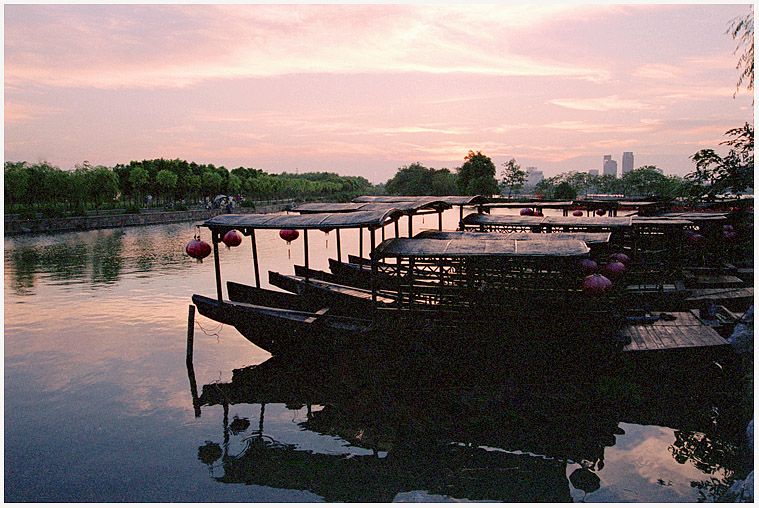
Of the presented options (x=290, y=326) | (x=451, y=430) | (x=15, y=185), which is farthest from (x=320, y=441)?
(x=15, y=185)

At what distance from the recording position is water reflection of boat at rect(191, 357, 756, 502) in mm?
7762

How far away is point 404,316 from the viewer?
33.1ft

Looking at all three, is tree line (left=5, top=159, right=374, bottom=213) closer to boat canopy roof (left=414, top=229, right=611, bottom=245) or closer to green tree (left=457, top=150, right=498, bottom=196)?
green tree (left=457, top=150, right=498, bottom=196)

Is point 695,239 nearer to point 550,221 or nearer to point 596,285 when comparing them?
point 550,221

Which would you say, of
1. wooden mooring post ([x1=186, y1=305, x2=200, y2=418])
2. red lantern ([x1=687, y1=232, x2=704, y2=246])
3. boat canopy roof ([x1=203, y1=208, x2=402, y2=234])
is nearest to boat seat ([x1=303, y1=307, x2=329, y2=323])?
boat canopy roof ([x1=203, y1=208, x2=402, y2=234])

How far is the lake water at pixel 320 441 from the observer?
7668 millimetres

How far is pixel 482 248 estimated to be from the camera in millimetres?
9828

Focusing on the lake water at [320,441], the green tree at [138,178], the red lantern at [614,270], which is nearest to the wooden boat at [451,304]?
the red lantern at [614,270]

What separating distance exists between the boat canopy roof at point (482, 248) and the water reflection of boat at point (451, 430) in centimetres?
222

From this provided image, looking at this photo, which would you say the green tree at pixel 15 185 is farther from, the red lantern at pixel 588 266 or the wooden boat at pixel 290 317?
the red lantern at pixel 588 266

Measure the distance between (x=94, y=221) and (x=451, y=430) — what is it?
4601 cm

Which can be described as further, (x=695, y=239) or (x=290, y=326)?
(x=695, y=239)

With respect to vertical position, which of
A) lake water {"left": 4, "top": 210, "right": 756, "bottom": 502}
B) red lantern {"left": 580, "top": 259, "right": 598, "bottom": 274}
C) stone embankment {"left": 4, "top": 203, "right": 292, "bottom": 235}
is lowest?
lake water {"left": 4, "top": 210, "right": 756, "bottom": 502}

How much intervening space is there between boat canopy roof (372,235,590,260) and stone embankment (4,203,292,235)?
948 inches
